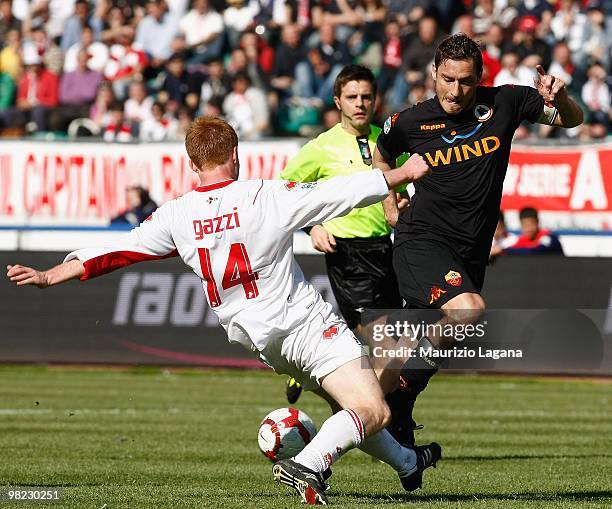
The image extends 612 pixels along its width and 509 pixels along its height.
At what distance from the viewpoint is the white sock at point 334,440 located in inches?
269

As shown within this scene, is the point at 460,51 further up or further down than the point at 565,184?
further up

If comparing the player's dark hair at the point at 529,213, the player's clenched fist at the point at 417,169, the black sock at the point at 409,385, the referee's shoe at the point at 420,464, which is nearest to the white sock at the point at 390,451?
the referee's shoe at the point at 420,464

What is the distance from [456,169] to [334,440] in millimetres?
2497

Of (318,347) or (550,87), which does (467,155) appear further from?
(318,347)

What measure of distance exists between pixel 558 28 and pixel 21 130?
32.0 feet

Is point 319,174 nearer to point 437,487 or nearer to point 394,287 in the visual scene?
point 394,287

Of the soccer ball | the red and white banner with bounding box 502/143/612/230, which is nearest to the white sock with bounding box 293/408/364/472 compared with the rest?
the soccer ball

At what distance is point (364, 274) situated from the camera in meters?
10.9

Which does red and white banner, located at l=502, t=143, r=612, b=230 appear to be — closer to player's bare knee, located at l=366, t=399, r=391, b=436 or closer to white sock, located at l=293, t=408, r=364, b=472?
player's bare knee, located at l=366, t=399, r=391, b=436

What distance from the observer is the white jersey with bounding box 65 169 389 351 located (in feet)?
23.1

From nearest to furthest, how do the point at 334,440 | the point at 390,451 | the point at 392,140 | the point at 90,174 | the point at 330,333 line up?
the point at 334,440 → the point at 330,333 → the point at 390,451 → the point at 392,140 → the point at 90,174

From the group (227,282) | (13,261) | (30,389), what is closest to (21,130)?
(13,261)

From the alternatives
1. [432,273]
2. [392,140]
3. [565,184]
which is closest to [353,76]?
[392,140]

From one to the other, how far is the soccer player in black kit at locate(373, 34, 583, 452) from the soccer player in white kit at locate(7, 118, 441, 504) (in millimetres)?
1521
